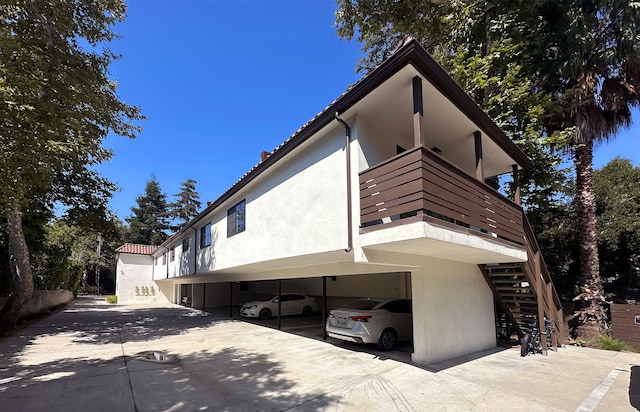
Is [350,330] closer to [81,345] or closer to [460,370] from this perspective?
[460,370]

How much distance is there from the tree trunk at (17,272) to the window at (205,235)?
655cm

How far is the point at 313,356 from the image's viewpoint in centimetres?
831

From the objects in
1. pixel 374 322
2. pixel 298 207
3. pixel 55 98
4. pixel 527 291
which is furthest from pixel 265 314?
pixel 55 98

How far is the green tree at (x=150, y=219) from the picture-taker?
174 ft

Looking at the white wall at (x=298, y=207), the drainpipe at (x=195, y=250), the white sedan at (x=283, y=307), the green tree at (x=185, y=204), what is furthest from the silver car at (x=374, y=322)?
the green tree at (x=185, y=204)

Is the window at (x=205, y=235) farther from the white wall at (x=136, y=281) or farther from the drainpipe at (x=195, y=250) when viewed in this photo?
the white wall at (x=136, y=281)

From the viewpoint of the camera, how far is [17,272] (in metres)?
12.5

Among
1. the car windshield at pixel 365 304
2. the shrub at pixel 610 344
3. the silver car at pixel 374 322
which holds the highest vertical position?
the car windshield at pixel 365 304

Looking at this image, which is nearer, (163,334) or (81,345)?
(81,345)

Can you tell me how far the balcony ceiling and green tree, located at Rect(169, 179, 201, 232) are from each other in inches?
2056

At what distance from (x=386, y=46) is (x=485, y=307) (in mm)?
13732

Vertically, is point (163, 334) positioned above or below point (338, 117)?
below

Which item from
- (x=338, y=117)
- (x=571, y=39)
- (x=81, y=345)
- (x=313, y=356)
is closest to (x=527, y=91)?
(x=571, y=39)

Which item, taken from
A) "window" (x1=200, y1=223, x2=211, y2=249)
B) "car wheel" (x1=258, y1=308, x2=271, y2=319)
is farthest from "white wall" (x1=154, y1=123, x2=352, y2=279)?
"car wheel" (x1=258, y1=308, x2=271, y2=319)
